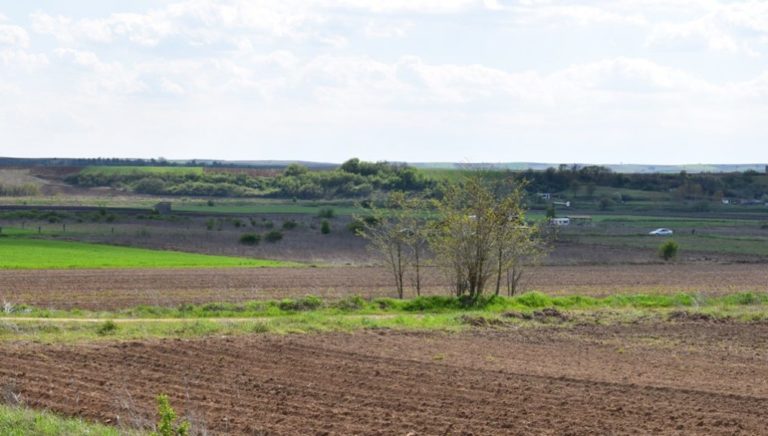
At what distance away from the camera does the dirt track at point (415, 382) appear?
782 inches

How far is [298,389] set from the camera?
75.9 ft

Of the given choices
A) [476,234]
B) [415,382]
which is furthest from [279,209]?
[415,382]

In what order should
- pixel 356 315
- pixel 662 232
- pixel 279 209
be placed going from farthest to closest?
1. pixel 279 209
2. pixel 662 232
3. pixel 356 315

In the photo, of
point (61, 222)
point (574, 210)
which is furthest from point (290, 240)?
point (574, 210)

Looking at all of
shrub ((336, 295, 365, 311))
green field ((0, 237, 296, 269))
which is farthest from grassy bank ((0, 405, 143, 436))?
green field ((0, 237, 296, 269))

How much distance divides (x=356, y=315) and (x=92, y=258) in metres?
35.3

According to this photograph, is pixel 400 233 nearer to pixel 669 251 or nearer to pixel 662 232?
pixel 669 251

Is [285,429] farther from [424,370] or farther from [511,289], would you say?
[511,289]

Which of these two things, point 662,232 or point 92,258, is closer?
point 92,258

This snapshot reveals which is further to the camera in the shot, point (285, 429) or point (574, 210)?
point (574, 210)

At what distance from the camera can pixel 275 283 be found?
55969 millimetres

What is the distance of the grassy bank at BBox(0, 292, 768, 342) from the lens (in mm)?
32031

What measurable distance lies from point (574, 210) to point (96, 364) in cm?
12031

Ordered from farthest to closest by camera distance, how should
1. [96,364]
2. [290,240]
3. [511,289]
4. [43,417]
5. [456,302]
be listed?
[290,240] → [511,289] → [456,302] → [96,364] → [43,417]
